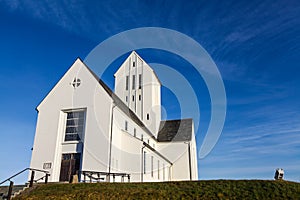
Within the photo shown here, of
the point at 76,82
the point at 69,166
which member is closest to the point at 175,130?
the point at 76,82

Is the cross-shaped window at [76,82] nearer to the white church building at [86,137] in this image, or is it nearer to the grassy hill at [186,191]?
the white church building at [86,137]

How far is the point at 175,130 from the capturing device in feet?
136

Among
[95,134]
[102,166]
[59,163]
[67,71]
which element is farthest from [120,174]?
[67,71]

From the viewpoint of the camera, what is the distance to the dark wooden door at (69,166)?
21734 millimetres

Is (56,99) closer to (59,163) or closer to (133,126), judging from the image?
(59,163)

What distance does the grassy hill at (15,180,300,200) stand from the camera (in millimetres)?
12363

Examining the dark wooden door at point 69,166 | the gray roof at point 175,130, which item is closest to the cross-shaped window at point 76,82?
the dark wooden door at point 69,166

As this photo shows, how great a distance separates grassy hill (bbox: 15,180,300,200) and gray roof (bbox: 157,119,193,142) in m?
24.4

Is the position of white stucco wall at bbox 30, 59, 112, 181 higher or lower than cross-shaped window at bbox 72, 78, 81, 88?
lower

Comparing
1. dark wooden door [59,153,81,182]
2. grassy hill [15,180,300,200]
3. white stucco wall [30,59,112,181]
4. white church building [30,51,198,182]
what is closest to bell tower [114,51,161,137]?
white church building [30,51,198,182]

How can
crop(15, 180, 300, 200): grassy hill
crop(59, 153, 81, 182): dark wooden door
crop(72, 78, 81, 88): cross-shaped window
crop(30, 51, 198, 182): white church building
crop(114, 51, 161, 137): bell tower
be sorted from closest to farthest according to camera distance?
crop(15, 180, 300, 200): grassy hill < crop(30, 51, 198, 182): white church building < crop(59, 153, 81, 182): dark wooden door < crop(72, 78, 81, 88): cross-shaped window < crop(114, 51, 161, 137): bell tower

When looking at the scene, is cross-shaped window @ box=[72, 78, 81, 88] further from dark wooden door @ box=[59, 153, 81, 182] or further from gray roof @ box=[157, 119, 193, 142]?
gray roof @ box=[157, 119, 193, 142]

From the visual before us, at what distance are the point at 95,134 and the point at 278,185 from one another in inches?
561

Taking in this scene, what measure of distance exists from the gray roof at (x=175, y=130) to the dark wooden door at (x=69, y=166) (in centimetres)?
1911
